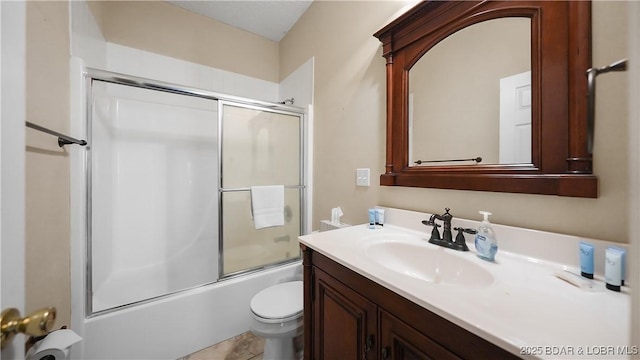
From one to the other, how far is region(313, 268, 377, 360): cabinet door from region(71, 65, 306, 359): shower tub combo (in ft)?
3.07

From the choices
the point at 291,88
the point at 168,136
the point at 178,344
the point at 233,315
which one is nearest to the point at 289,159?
the point at 291,88

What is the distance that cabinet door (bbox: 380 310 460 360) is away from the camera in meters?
0.54

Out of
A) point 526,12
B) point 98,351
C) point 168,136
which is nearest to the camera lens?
point 526,12

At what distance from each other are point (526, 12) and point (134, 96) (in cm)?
251

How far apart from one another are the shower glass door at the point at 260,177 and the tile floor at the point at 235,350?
485 millimetres

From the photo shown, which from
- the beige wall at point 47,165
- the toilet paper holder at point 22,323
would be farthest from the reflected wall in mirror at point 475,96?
the beige wall at point 47,165

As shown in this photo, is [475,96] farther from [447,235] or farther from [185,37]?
[185,37]

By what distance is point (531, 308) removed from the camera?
0.50m

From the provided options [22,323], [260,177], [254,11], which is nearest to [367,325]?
[22,323]

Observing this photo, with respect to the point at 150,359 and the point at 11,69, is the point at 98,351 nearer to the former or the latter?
the point at 150,359

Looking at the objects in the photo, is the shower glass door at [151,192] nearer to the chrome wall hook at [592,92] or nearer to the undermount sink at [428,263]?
the undermount sink at [428,263]

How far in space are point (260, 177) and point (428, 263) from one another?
1.53 m

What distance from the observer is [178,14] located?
6.25 feet

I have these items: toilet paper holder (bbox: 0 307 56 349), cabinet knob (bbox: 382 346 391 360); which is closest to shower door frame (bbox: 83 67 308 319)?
toilet paper holder (bbox: 0 307 56 349)
